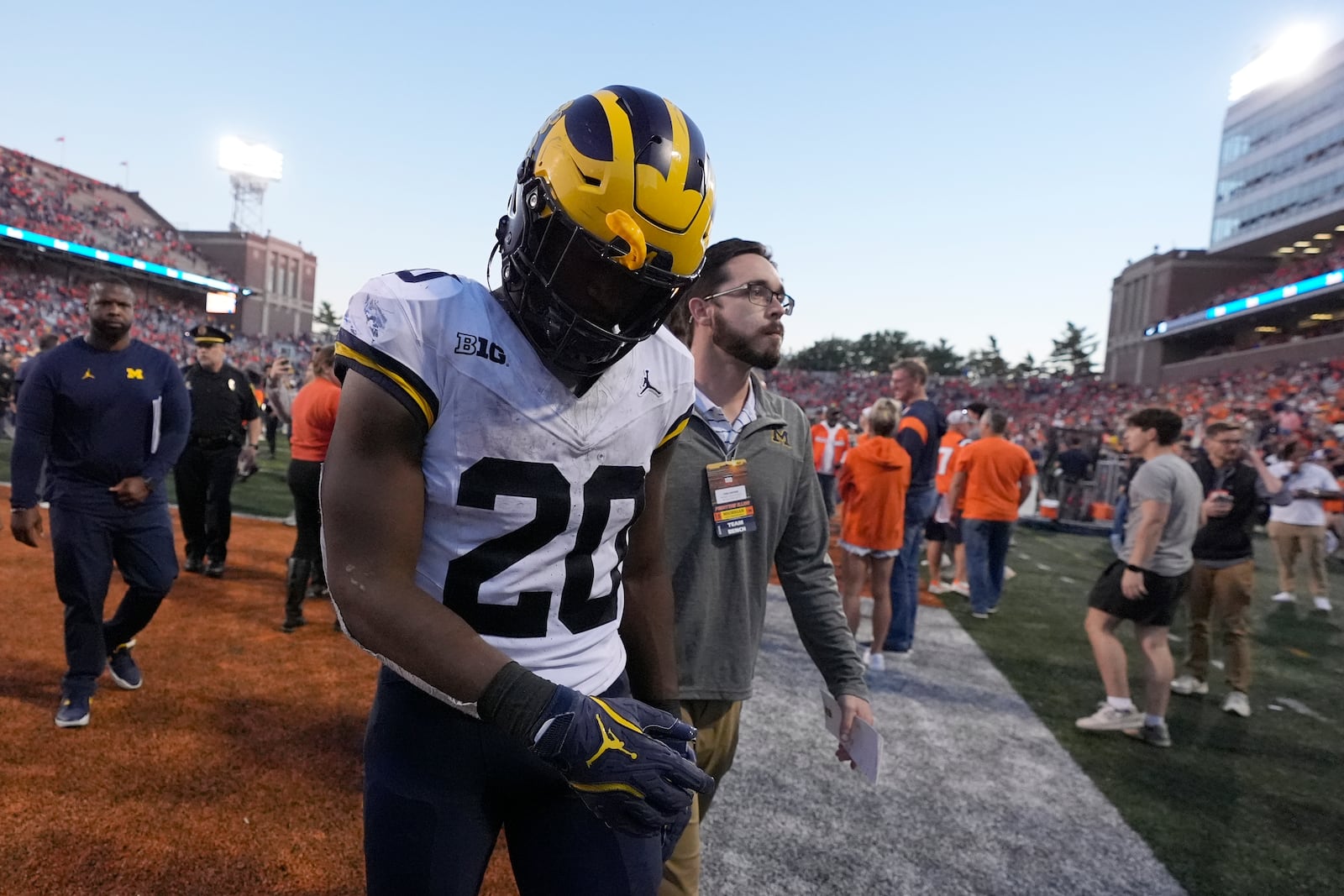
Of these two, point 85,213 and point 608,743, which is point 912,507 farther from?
point 85,213

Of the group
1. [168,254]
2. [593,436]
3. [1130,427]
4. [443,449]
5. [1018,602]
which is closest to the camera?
[443,449]

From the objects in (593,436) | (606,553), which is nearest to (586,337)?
(593,436)

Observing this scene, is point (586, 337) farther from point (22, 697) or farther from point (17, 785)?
point (22, 697)

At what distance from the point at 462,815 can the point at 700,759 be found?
1.08 metres

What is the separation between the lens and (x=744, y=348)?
2.28 m

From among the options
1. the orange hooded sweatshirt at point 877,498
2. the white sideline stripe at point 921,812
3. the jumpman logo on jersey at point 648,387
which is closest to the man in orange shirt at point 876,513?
the orange hooded sweatshirt at point 877,498

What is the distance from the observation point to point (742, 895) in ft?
9.66

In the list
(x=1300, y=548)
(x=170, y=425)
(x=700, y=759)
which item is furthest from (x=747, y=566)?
(x=1300, y=548)

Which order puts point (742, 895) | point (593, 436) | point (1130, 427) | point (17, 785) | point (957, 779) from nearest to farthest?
1. point (593, 436)
2. point (742, 895)
3. point (17, 785)
4. point (957, 779)
5. point (1130, 427)

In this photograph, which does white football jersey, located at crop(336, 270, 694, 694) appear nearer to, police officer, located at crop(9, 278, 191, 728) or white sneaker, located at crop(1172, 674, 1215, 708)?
police officer, located at crop(9, 278, 191, 728)

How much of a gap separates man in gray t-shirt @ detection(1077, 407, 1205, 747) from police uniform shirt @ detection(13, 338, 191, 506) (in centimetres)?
544

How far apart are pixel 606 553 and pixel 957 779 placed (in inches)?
133

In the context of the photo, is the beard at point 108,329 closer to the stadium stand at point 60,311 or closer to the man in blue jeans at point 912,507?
the man in blue jeans at point 912,507

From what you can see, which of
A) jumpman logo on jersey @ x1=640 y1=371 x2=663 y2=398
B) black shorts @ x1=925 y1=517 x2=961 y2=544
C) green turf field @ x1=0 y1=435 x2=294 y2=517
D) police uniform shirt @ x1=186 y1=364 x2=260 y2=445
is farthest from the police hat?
black shorts @ x1=925 y1=517 x2=961 y2=544
